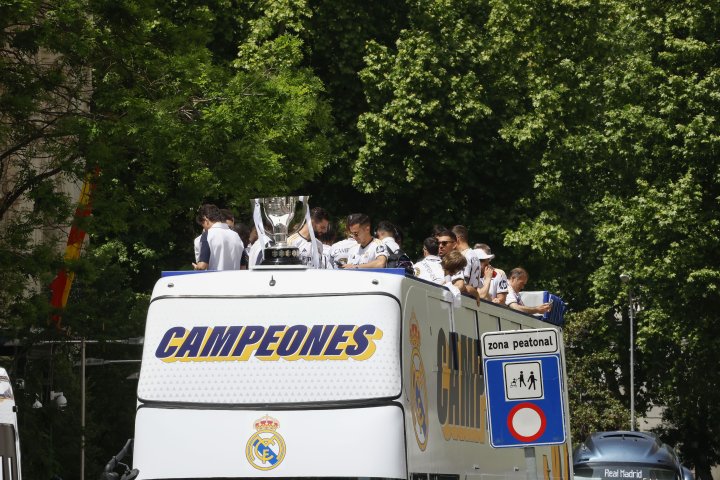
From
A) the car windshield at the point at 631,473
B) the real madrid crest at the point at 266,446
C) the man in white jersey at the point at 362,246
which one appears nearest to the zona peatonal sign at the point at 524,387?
the real madrid crest at the point at 266,446

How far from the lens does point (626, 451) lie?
24.8 metres

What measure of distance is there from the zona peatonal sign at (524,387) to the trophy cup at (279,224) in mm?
1730

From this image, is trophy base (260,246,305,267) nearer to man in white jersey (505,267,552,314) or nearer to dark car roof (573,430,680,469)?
man in white jersey (505,267,552,314)

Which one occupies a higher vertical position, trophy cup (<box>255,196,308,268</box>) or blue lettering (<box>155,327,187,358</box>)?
trophy cup (<box>255,196,308,268</box>)

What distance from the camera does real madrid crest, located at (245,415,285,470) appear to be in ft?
39.0

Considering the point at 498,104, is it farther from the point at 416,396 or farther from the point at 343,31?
the point at 416,396

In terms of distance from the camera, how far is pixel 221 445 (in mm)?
12039

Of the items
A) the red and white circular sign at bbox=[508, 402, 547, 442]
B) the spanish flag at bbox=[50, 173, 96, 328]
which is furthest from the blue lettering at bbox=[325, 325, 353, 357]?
the spanish flag at bbox=[50, 173, 96, 328]

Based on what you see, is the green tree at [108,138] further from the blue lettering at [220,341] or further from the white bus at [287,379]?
the blue lettering at [220,341]

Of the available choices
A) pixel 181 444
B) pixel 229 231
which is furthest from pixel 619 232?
pixel 181 444

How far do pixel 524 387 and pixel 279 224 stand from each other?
2.56 m

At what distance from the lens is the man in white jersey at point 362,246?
582 inches

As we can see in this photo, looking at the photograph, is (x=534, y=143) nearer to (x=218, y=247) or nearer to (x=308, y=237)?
(x=308, y=237)

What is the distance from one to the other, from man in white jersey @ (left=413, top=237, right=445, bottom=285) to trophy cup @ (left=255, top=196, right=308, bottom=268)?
78.6 inches
